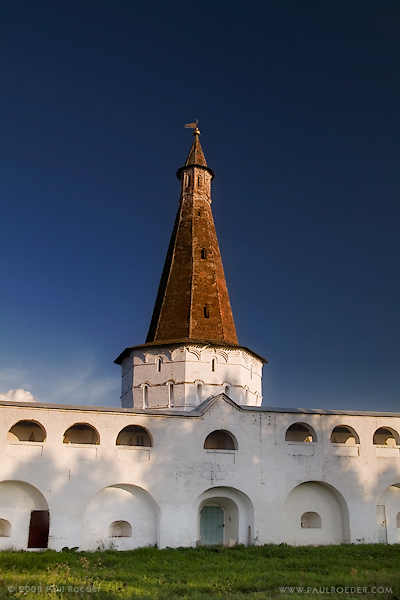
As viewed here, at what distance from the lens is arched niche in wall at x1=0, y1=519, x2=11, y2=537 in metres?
20.5

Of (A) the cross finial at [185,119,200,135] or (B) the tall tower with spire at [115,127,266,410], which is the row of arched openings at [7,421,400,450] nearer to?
(B) the tall tower with spire at [115,127,266,410]

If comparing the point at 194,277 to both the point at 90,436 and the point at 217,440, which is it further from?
the point at 90,436

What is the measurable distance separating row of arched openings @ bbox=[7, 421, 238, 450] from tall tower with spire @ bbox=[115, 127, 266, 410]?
2.56 metres

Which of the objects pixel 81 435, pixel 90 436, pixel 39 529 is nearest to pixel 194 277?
pixel 90 436

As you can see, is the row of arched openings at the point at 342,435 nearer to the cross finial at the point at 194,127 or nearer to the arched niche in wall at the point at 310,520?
the arched niche in wall at the point at 310,520

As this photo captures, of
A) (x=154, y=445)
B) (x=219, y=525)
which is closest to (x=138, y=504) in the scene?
(x=154, y=445)

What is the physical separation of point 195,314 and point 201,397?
4.59m

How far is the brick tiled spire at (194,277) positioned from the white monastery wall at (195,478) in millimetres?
6285

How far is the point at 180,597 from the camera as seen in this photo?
13461 mm

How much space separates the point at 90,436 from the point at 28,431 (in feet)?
8.52

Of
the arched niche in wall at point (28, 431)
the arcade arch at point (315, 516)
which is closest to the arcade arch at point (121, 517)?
the arched niche in wall at point (28, 431)

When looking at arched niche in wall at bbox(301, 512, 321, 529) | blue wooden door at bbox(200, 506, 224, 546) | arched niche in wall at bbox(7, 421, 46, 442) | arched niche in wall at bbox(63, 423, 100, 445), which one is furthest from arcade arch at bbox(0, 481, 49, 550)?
arched niche in wall at bbox(301, 512, 321, 529)

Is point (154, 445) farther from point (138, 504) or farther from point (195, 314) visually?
point (195, 314)

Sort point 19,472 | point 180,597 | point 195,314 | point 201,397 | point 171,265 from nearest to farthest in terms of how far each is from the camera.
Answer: point 180,597 < point 19,472 < point 201,397 < point 195,314 < point 171,265
